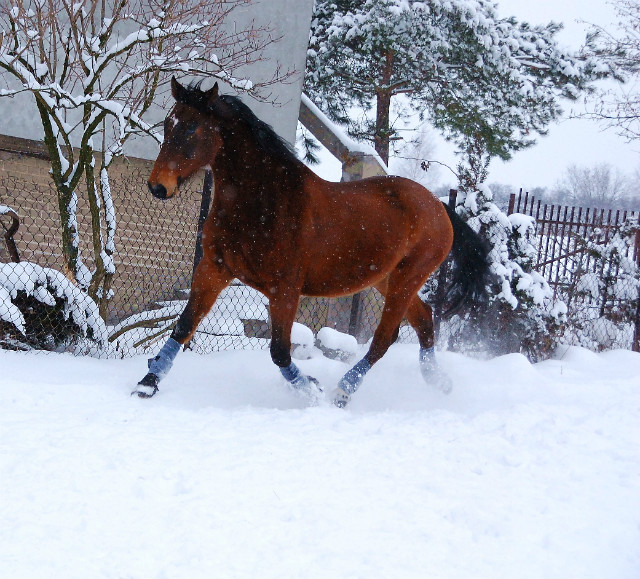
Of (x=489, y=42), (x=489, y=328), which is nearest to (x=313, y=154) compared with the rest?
(x=489, y=42)

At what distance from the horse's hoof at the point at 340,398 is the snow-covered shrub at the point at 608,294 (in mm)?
4482

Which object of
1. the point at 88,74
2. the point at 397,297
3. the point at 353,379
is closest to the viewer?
the point at 353,379

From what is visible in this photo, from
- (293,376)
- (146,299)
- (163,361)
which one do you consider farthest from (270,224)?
(146,299)

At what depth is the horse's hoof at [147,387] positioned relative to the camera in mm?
3420

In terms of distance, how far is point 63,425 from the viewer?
2.78 metres

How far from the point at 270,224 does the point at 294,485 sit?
1627 millimetres

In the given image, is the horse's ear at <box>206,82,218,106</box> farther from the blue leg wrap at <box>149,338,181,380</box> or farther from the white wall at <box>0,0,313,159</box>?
the white wall at <box>0,0,313,159</box>

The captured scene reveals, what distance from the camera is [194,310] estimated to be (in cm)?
367

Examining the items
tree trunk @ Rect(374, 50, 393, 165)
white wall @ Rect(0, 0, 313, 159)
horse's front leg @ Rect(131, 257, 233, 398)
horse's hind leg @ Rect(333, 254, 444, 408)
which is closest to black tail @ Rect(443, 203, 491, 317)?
horse's hind leg @ Rect(333, 254, 444, 408)

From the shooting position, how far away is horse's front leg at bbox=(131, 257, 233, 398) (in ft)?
11.6

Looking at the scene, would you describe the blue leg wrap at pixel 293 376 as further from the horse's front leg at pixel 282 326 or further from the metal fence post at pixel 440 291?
the metal fence post at pixel 440 291

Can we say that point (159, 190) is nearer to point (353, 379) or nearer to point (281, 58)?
point (353, 379)

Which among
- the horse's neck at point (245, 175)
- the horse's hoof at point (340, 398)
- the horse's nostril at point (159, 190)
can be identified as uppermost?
the horse's neck at point (245, 175)

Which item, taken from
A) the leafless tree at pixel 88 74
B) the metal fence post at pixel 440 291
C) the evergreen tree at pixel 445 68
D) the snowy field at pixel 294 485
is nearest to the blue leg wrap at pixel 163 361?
the snowy field at pixel 294 485
